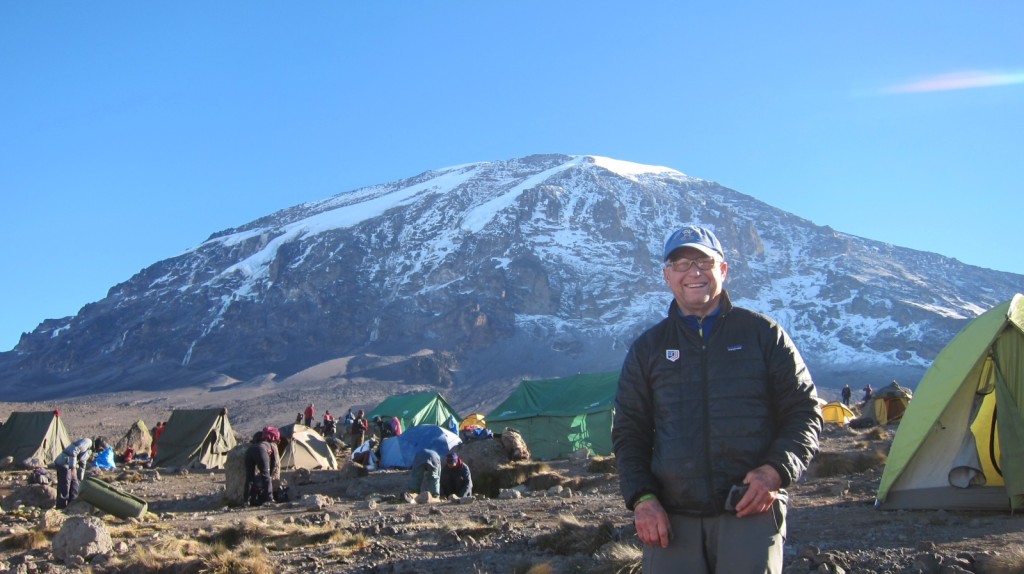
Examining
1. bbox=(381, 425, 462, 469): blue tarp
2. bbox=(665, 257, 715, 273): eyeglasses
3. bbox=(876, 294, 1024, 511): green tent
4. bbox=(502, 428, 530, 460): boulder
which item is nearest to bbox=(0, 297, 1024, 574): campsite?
bbox=(876, 294, 1024, 511): green tent

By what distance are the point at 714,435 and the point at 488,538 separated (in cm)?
431

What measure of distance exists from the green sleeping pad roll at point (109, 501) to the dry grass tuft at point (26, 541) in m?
2.02

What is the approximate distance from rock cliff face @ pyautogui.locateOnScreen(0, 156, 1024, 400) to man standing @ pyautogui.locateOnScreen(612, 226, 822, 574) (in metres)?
82.1

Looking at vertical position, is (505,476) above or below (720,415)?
below

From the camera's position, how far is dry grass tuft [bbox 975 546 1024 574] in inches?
176

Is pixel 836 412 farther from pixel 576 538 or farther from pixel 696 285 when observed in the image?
pixel 696 285

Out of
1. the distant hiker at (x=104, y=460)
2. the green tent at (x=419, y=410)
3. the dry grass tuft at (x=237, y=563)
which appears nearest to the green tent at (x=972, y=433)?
the dry grass tuft at (x=237, y=563)

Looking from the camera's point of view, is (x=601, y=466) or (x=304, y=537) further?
(x=601, y=466)

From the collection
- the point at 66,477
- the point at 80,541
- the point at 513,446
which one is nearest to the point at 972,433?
→ the point at 80,541

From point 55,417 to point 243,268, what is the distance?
405 feet

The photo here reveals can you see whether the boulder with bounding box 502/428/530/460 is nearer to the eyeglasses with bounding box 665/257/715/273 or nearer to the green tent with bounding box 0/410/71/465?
the eyeglasses with bounding box 665/257/715/273

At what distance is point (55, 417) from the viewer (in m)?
21.6

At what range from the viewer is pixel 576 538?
20.2 feet

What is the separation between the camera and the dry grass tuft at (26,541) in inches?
296
